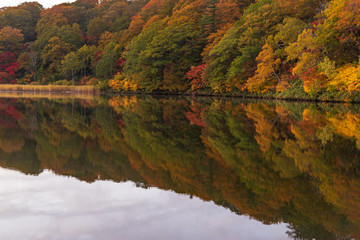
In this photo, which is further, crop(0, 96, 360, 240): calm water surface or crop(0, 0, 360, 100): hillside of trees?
crop(0, 0, 360, 100): hillside of trees

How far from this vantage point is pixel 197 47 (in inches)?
1710

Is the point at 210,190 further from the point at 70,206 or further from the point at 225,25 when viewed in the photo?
the point at 225,25

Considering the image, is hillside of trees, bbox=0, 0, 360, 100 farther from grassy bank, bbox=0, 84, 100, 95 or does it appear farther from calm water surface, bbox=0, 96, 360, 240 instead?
calm water surface, bbox=0, 96, 360, 240

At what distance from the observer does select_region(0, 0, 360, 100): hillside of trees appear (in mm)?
24578

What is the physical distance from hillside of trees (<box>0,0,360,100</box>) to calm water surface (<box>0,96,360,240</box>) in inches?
672

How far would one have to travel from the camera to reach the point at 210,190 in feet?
14.7

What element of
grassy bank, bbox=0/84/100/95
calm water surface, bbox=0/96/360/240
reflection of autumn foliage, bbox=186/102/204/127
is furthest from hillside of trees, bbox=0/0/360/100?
calm water surface, bbox=0/96/360/240

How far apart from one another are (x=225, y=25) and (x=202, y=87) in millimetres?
7707

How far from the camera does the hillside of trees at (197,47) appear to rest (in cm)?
2458

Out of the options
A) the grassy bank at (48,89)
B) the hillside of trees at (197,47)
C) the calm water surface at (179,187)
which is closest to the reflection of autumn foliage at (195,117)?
the calm water surface at (179,187)

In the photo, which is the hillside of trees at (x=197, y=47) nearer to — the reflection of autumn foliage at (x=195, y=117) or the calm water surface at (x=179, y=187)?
the reflection of autumn foliage at (x=195, y=117)

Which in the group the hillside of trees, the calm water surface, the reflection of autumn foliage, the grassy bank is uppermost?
the hillside of trees

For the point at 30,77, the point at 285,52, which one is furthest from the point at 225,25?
the point at 30,77

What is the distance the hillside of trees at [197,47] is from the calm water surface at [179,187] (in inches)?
672
